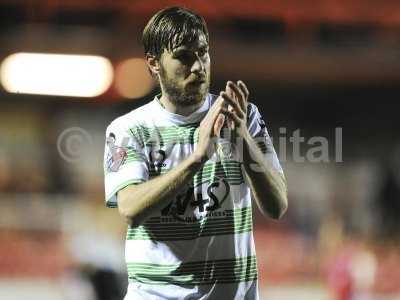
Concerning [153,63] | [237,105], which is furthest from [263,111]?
[237,105]

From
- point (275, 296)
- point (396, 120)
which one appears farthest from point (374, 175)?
point (275, 296)

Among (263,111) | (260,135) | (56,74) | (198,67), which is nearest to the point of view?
(198,67)

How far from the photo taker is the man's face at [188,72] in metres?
2.37

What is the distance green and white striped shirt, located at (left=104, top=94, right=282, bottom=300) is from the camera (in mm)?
2371

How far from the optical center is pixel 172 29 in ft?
7.96

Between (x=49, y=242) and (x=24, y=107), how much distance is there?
277 cm

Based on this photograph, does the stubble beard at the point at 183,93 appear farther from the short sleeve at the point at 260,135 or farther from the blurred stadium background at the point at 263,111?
the blurred stadium background at the point at 263,111

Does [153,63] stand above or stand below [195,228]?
above

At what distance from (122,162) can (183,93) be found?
274mm

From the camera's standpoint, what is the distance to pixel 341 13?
1222 centimetres

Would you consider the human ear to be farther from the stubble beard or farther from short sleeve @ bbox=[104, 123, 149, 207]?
short sleeve @ bbox=[104, 123, 149, 207]

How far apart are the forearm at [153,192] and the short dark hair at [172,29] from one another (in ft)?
1.38

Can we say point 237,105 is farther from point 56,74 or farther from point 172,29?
point 56,74

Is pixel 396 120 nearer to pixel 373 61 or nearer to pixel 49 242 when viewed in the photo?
pixel 373 61
